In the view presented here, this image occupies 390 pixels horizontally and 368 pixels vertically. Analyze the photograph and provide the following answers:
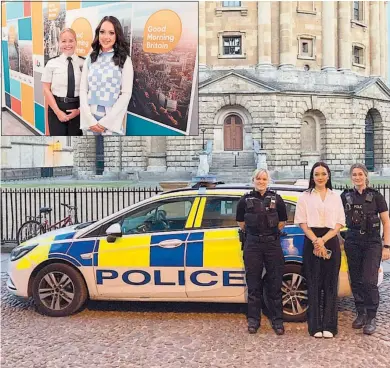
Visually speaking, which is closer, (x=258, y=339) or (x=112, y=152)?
(x=258, y=339)

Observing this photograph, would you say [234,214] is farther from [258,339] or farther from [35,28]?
[35,28]

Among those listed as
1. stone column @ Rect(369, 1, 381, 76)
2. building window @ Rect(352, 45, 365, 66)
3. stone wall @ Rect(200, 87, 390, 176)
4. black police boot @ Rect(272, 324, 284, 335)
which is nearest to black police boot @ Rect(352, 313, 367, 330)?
black police boot @ Rect(272, 324, 284, 335)

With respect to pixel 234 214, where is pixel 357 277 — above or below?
below

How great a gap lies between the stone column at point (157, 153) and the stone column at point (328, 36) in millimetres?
14393

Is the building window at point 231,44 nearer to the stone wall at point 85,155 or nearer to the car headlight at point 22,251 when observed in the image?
the stone wall at point 85,155

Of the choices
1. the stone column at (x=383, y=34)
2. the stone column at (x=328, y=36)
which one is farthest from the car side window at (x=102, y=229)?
the stone column at (x=383, y=34)

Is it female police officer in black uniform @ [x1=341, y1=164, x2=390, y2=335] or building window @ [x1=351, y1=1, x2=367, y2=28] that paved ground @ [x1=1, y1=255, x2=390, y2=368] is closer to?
female police officer in black uniform @ [x1=341, y1=164, x2=390, y2=335]

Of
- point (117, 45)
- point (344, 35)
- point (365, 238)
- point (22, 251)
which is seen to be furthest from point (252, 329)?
point (344, 35)

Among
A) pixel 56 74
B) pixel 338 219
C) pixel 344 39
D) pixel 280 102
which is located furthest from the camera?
pixel 344 39

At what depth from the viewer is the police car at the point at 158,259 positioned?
5.84 m

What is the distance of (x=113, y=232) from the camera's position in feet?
19.5

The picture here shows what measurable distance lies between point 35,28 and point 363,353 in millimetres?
13635

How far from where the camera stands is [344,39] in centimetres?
4097

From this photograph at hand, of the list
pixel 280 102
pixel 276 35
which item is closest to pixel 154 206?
pixel 280 102
